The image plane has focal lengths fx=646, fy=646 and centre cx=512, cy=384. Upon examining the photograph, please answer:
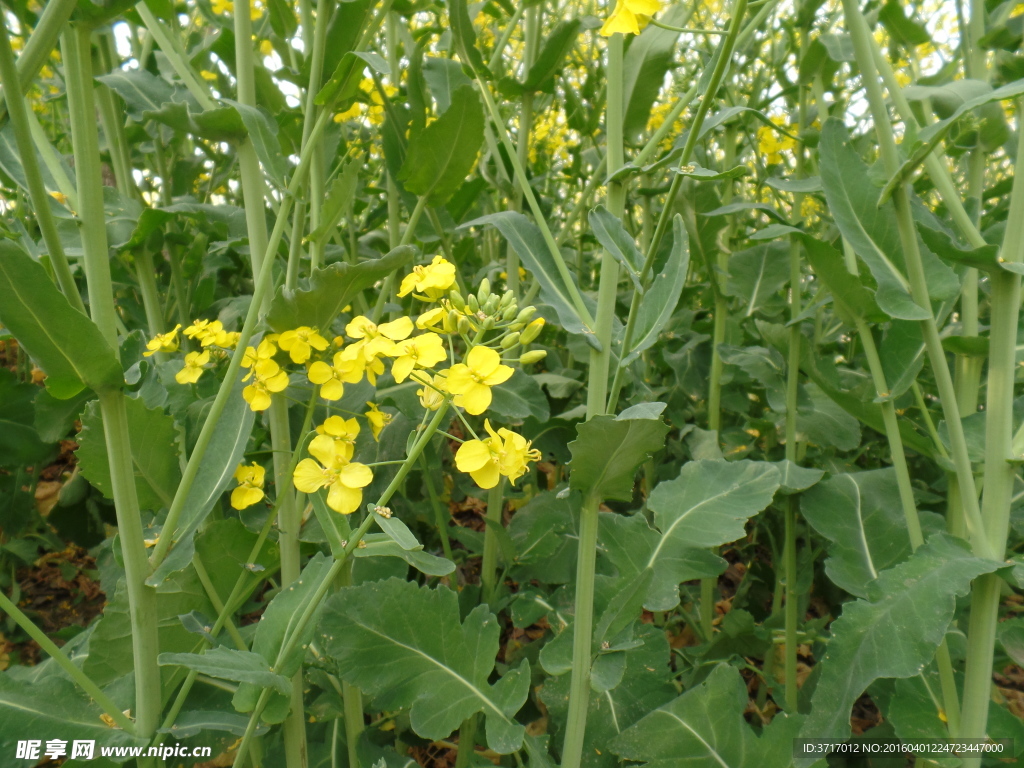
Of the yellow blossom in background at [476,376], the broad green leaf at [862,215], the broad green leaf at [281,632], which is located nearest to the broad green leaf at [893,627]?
the broad green leaf at [862,215]

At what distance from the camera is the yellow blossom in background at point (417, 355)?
859 mm

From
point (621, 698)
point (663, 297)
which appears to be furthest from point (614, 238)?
point (621, 698)

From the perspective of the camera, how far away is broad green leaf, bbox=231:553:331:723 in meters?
0.97

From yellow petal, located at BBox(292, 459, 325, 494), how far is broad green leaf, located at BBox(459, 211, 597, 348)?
0.43 meters

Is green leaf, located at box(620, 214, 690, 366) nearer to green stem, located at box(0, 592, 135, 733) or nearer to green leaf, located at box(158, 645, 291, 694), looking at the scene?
green leaf, located at box(158, 645, 291, 694)

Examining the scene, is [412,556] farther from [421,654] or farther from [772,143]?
[772,143]

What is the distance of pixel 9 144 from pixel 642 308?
1081 mm

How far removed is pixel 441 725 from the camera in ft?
3.49

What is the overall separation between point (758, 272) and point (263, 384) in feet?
4.46

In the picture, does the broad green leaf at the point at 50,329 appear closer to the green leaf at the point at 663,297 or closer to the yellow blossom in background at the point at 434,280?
the yellow blossom in background at the point at 434,280

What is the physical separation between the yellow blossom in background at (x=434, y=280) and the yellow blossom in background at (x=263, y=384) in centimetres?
24

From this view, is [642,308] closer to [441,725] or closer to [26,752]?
[441,725]

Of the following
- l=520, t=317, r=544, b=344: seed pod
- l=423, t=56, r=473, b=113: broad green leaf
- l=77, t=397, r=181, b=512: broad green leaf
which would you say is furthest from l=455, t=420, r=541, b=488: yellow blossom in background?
l=423, t=56, r=473, b=113: broad green leaf

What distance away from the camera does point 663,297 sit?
3.04 feet
